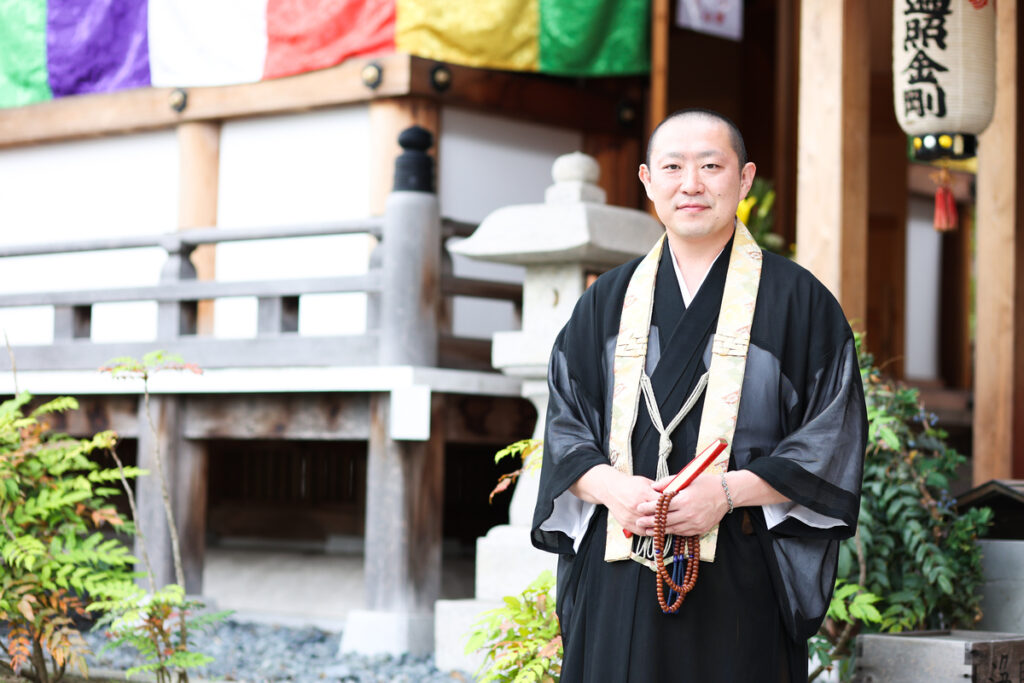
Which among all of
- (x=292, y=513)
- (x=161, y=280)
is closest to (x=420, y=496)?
(x=161, y=280)

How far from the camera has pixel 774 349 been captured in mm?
3160

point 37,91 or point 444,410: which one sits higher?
point 37,91

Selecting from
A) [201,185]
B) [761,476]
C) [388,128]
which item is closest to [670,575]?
[761,476]

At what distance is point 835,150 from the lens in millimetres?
6867

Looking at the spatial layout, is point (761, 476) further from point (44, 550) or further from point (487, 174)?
point (487, 174)

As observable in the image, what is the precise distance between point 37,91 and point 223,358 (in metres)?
3.65

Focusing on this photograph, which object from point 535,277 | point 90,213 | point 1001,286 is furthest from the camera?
point 90,213

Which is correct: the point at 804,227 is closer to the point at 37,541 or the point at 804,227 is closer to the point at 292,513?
the point at 37,541

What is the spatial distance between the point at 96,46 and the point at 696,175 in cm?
821

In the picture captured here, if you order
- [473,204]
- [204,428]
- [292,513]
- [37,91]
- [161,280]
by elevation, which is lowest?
[292,513]

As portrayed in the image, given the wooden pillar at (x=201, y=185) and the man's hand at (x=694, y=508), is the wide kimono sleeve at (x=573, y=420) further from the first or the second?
the wooden pillar at (x=201, y=185)

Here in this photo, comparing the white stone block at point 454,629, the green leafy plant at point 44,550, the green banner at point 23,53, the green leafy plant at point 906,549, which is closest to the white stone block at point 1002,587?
the green leafy plant at point 906,549

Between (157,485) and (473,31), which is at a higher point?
(473,31)

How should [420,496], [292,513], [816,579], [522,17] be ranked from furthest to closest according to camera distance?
[292,513] → [522,17] → [420,496] → [816,579]
